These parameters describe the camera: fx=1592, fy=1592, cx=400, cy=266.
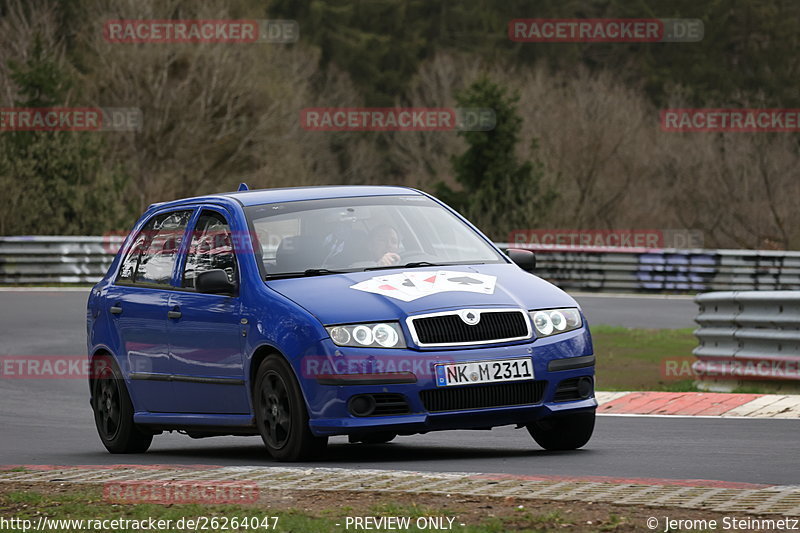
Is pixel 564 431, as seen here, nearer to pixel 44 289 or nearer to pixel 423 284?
→ pixel 423 284

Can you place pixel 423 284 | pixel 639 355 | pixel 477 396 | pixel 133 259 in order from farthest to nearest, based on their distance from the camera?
pixel 639 355
pixel 133 259
pixel 423 284
pixel 477 396

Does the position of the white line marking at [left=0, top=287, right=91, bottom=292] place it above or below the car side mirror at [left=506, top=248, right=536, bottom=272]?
above

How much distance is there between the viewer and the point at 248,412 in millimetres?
9594

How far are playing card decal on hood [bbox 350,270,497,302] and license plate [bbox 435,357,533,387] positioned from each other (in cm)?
46

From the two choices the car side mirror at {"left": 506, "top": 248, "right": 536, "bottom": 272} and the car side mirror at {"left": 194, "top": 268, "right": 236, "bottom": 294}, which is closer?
the car side mirror at {"left": 194, "top": 268, "right": 236, "bottom": 294}

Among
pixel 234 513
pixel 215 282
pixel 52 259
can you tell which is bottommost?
pixel 234 513

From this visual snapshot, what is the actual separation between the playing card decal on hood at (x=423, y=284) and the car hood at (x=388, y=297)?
39mm


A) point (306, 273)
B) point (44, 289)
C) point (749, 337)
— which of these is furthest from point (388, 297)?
point (44, 289)

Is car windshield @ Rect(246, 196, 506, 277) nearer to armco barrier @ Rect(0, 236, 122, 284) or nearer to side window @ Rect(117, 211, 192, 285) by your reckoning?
side window @ Rect(117, 211, 192, 285)

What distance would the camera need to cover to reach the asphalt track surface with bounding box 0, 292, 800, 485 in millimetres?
8648

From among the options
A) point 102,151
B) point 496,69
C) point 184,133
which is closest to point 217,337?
point 102,151

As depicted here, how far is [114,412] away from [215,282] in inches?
81.1

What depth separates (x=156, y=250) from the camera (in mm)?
11023

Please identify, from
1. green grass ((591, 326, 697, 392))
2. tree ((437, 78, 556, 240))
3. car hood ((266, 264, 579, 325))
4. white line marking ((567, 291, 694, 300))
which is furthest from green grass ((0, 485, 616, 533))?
tree ((437, 78, 556, 240))
